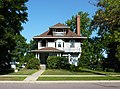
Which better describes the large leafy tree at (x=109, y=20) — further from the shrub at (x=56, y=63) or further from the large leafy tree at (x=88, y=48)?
the large leafy tree at (x=88, y=48)

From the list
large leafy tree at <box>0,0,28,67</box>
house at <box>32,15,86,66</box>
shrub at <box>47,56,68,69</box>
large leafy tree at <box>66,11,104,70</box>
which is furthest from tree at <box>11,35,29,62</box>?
large leafy tree at <box>66,11,104,70</box>

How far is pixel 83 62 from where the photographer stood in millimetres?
58656

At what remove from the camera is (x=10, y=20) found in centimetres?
3491

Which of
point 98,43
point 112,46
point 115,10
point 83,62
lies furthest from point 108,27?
point 98,43

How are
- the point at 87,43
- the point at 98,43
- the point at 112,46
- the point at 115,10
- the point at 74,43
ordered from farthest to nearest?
Answer: the point at 87,43 → the point at 98,43 → the point at 74,43 → the point at 112,46 → the point at 115,10

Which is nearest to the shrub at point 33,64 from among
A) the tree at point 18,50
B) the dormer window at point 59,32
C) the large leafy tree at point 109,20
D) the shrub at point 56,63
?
the shrub at point 56,63

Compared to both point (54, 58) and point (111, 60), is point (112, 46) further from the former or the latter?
point (54, 58)

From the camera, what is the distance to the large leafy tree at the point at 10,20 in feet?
107

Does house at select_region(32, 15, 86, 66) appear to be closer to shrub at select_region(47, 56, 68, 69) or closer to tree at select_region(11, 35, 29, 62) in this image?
tree at select_region(11, 35, 29, 62)

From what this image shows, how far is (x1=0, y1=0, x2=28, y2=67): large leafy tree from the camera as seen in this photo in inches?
1287

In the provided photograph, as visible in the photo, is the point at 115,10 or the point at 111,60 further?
the point at 111,60

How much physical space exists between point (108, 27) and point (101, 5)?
10.2ft

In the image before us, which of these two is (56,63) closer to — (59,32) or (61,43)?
(61,43)

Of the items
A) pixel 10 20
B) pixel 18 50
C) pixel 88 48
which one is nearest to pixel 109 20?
pixel 10 20
